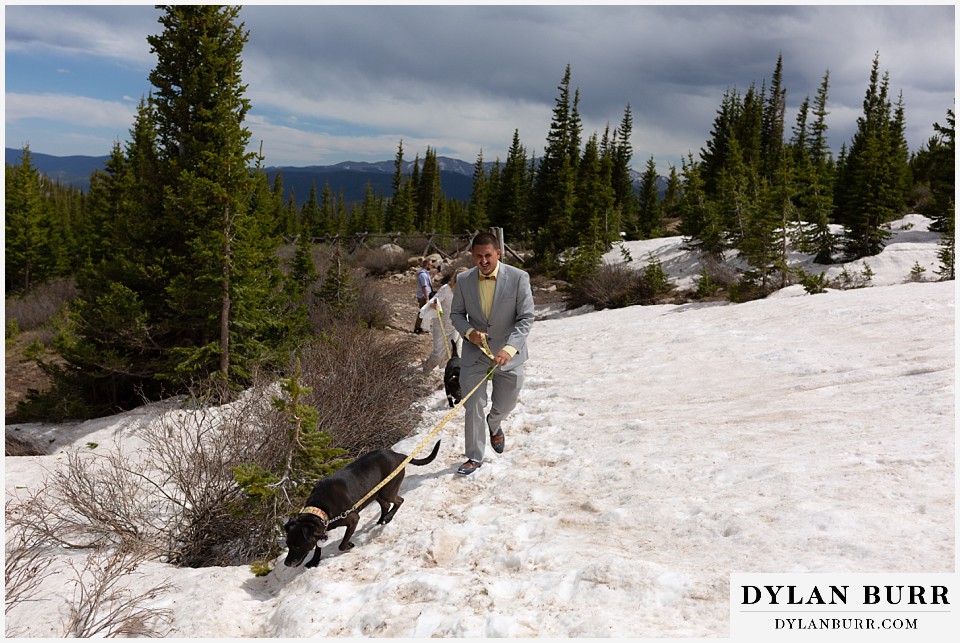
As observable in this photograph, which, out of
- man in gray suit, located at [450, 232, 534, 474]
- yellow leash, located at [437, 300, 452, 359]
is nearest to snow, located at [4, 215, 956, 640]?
man in gray suit, located at [450, 232, 534, 474]

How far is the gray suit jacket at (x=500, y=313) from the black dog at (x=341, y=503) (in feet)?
4.15

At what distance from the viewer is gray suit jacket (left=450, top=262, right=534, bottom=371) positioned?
5.03 meters

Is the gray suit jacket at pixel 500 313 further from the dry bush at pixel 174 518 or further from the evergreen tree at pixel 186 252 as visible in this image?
the evergreen tree at pixel 186 252

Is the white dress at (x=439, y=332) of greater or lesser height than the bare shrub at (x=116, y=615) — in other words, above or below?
above

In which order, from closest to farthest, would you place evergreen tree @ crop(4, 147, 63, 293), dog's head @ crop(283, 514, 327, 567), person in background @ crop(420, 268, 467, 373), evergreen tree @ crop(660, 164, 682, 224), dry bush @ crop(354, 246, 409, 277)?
dog's head @ crop(283, 514, 327, 567)
person in background @ crop(420, 268, 467, 373)
dry bush @ crop(354, 246, 409, 277)
evergreen tree @ crop(4, 147, 63, 293)
evergreen tree @ crop(660, 164, 682, 224)

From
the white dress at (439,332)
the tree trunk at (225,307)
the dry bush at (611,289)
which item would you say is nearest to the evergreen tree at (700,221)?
the dry bush at (611,289)

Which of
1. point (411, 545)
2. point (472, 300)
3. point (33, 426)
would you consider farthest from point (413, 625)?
point (33, 426)

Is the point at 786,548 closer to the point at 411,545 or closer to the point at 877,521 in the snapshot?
the point at 877,521

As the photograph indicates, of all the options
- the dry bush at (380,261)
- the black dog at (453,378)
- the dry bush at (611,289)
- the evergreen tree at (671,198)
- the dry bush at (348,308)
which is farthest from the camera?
the evergreen tree at (671,198)

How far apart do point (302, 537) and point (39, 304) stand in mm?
35374

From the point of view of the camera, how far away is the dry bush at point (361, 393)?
266 inches

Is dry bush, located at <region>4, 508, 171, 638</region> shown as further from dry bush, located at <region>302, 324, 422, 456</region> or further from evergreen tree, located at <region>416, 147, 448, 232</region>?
evergreen tree, located at <region>416, 147, 448, 232</region>

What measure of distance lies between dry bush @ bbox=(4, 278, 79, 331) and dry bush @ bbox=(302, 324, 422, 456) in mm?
25178

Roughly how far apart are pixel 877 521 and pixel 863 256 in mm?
19419
